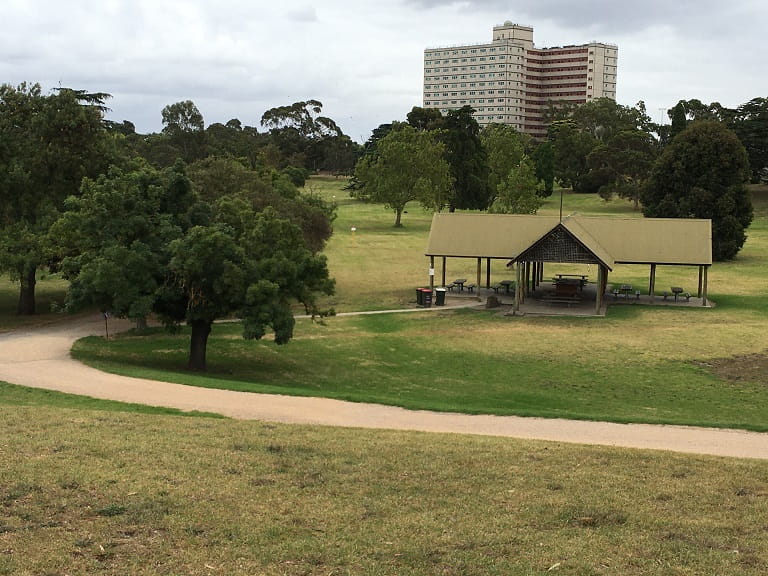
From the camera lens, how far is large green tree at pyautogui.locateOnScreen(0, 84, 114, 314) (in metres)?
32.8

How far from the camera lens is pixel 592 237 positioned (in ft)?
134

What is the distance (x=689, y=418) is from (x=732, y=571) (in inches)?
445

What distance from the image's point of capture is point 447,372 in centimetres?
2486

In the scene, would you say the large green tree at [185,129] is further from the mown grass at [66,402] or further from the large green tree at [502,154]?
the mown grass at [66,402]

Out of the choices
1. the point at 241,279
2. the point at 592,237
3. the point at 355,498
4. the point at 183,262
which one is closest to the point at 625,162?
the point at 592,237

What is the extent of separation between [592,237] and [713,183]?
66.9 ft

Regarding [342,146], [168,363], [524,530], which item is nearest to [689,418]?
[524,530]

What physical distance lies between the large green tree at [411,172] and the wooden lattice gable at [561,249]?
37569 mm

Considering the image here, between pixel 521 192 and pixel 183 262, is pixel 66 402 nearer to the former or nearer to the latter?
pixel 183 262

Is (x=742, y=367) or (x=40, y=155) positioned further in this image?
(x=40, y=155)

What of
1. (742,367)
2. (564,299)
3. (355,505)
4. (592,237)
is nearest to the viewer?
(355,505)

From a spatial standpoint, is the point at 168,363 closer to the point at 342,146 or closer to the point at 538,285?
the point at 538,285

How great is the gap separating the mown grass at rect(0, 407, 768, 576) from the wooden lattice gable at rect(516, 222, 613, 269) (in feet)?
73.6

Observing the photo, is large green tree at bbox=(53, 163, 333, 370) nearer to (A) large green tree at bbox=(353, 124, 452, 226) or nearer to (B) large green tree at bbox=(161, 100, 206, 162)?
(A) large green tree at bbox=(353, 124, 452, 226)
